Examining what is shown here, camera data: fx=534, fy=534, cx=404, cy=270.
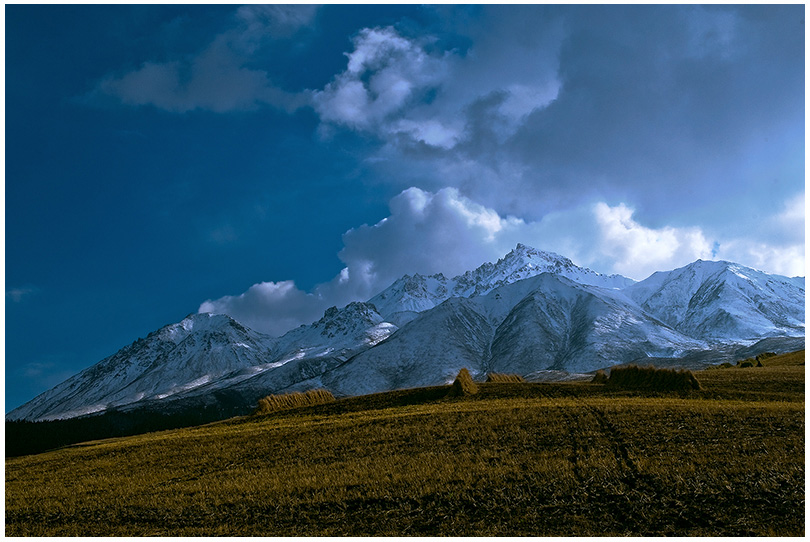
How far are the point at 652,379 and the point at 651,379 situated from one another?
0.63 feet

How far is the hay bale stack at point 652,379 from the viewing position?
51.8 meters

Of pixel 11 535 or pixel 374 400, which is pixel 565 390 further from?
pixel 11 535

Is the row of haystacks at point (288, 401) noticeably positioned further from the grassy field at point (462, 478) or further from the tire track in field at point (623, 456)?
the tire track in field at point (623, 456)

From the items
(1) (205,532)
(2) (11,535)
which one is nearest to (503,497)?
(1) (205,532)

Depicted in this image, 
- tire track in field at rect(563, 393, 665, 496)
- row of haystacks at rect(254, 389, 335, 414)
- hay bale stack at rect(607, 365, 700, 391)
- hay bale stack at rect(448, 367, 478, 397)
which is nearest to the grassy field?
tire track in field at rect(563, 393, 665, 496)

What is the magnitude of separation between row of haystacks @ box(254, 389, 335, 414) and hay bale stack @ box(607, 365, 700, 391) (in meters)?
36.0

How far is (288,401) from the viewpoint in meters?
67.4

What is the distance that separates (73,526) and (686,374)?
51352mm

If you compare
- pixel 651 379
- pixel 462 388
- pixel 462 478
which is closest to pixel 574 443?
pixel 462 478

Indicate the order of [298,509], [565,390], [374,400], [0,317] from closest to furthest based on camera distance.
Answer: [298,509], [0,317], [565,390], [374,400]

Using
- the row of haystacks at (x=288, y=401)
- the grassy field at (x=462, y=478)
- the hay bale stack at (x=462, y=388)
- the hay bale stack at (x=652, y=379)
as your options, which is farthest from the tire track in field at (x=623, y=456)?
the row of haystacks at (x=288, y=401)

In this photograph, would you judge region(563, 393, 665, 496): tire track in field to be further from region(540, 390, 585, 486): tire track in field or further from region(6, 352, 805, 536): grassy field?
region(6, 352, 805, 536): grassy field

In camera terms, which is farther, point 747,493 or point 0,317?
point 0,317

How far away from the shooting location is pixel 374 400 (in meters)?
62.7
